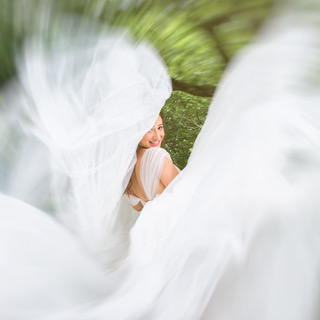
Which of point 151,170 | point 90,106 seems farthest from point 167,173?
point 90,106

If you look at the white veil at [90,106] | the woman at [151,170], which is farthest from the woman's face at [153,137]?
the white veil at [90,106]

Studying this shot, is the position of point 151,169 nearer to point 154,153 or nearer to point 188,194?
point 154,153

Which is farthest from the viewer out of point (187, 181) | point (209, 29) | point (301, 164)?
point (187, 181)

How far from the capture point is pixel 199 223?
1.81 ft

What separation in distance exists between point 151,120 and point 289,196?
38 cm

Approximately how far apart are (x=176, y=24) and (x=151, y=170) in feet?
1.22

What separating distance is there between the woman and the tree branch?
0.09 meters

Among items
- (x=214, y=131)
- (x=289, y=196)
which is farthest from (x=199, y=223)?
(x=214, y=131)

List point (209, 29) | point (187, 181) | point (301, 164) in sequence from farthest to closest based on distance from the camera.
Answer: point (187, 181) < point (209, 29) < point (301, 164)

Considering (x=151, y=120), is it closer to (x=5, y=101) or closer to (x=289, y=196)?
(x=5, y=101)

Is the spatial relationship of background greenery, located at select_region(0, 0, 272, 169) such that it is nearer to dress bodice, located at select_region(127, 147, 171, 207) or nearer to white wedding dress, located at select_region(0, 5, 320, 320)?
white wedding dress, located at select_region(0, 5, 320, 320)

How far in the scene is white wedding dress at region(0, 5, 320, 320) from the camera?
1.70ft

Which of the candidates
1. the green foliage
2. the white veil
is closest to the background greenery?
the white veil

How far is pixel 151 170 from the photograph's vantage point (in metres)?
0.94
